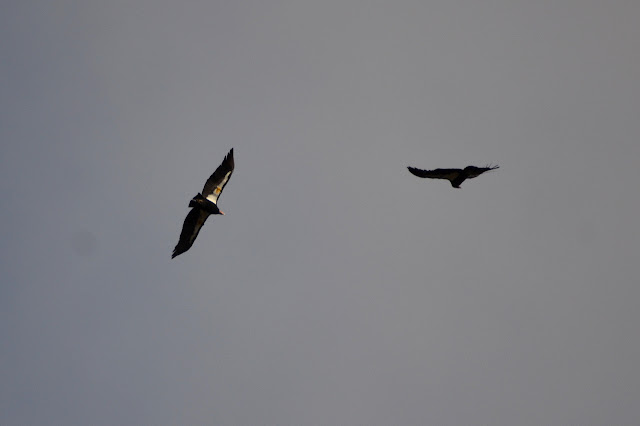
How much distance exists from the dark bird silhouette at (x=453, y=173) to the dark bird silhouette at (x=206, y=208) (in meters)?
9.86

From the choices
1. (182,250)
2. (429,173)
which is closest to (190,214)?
(182,250)

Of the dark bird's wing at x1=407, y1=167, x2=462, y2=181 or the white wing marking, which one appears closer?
the dark bird's wing at x1=407, y1=167, x2=462, y2=181

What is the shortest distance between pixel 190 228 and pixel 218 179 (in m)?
3.16

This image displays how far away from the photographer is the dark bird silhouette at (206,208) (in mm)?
36769

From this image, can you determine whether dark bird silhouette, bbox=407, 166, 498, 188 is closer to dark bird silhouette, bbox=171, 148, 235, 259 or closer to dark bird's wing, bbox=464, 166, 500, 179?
dark bird's wing, bbox=464, 166, 500, 179

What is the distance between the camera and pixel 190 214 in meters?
37.4

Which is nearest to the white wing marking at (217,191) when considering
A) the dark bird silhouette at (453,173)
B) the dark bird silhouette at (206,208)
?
the dark bird silhouette at (206,208)

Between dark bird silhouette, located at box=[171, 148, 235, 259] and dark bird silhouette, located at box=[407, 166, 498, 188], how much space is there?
9.86 m

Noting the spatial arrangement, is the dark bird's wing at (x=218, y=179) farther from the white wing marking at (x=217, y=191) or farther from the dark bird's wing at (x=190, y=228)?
the dark bird's wing at (x=190, y=228)

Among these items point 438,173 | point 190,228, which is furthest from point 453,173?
point 190,228

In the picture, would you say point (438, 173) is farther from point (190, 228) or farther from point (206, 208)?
point (190, 228)

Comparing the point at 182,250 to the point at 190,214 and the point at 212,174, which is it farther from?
the point at 212,174

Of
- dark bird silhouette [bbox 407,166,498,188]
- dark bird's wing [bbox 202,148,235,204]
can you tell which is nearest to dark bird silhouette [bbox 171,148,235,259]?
dark bird's wing [bbox 202,148,235,204]

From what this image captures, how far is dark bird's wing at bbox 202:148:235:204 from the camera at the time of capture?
36.8 meters
